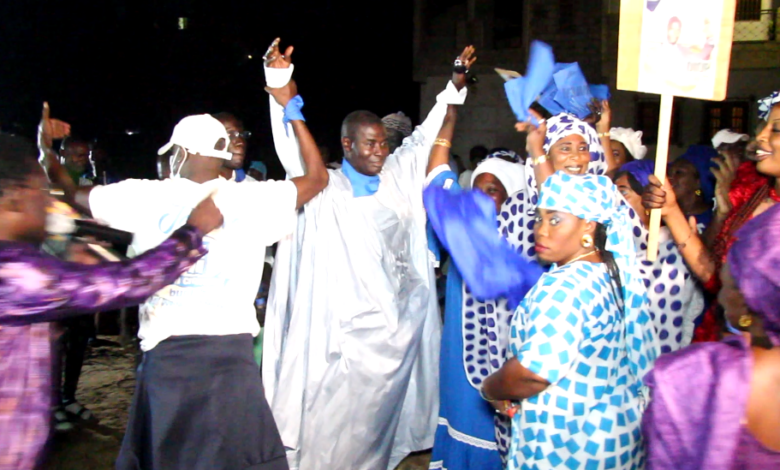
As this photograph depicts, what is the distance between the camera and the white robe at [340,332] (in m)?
4.16

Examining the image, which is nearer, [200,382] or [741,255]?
[741,255]

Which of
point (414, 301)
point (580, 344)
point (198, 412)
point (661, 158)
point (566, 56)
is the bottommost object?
point (198, 412)

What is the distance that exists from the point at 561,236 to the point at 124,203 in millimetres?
1679

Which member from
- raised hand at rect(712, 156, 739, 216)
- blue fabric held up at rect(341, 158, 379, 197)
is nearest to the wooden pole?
raised hand at rect(712, 156, 739, 216)

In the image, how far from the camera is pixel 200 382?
9.57 feet

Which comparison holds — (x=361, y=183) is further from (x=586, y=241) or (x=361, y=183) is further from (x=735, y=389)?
(x=735, y=389)

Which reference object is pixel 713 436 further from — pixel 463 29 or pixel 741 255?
pixel 463 29

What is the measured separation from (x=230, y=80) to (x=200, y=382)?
1107 centimetres

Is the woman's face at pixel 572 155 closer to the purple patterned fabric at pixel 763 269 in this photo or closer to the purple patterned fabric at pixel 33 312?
the purple patterned fabric at pixel 763 269

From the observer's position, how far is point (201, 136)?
10.0 feet

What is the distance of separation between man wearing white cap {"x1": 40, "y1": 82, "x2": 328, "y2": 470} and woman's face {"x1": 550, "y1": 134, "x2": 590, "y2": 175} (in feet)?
4.17

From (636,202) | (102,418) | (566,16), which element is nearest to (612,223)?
(636,202)

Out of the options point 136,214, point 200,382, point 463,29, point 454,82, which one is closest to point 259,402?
point 200,382

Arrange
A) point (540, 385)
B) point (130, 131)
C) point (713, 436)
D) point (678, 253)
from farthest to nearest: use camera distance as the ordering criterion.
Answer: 1. point (130, 131)
2. point (678, 253)
3. point (540, 385)
4. point (713, 436)
